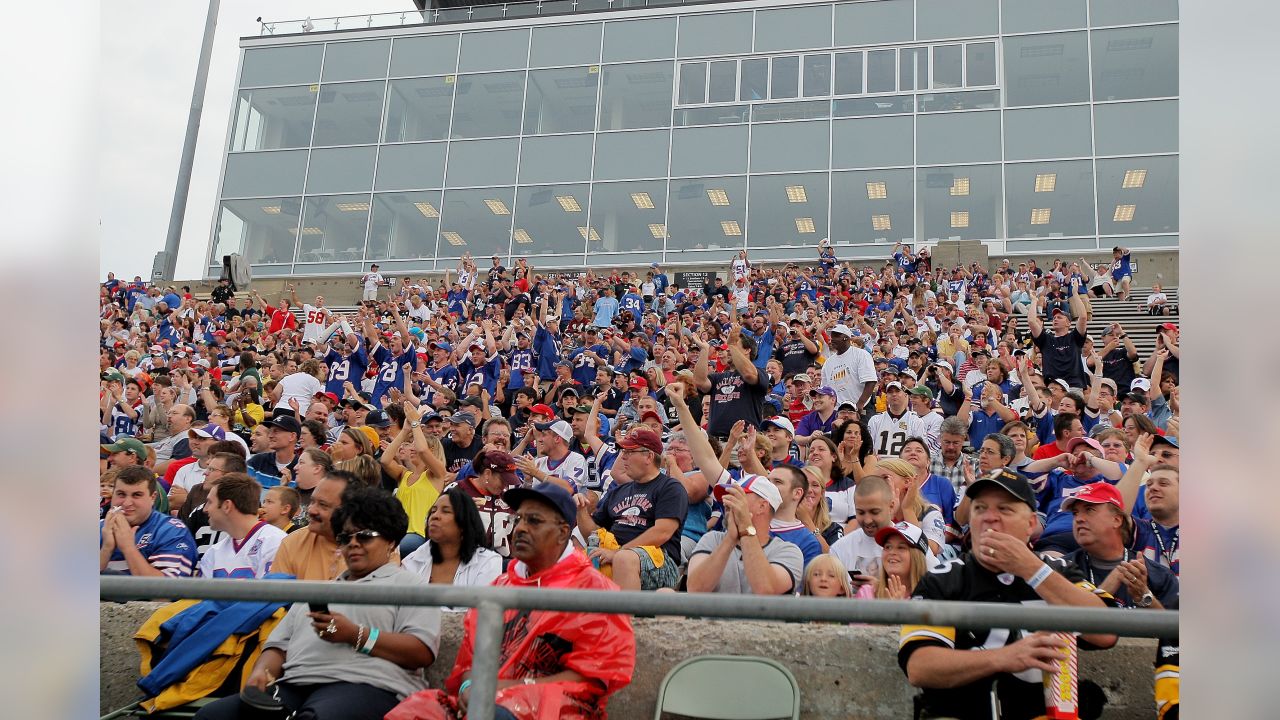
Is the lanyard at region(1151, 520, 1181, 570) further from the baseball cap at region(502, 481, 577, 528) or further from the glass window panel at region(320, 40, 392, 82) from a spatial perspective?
the glass window panel at region(320, 40, 392, 82)

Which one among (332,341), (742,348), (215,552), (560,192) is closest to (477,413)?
(742,348)

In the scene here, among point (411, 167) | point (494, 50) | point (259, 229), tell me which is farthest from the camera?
point (494, 50)

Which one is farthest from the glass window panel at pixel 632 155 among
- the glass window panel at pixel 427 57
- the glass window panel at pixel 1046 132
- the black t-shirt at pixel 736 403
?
the black t-shirt at pixel 736 403

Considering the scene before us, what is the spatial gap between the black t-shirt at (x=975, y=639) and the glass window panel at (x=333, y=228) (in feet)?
90.1

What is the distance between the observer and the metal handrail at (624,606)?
217cm

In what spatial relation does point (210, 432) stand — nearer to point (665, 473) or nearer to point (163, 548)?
point (163, 548)

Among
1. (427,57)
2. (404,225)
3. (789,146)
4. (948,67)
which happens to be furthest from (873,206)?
(427,57)

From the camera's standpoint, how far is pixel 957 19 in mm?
26812

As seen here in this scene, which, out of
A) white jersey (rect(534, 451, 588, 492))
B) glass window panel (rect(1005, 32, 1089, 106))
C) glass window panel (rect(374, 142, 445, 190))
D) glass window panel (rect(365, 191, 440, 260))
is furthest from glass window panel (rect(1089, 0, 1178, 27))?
white jersey (rect(534, 451, 588, 492))

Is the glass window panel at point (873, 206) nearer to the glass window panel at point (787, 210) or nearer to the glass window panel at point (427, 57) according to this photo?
the glass window panel at point (787, 210)

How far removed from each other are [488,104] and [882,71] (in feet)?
37.8

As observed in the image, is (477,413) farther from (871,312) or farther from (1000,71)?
(1000,71)

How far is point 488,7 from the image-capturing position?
32.3 m

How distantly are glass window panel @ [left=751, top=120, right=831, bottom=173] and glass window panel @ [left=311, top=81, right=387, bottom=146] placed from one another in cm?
1163
